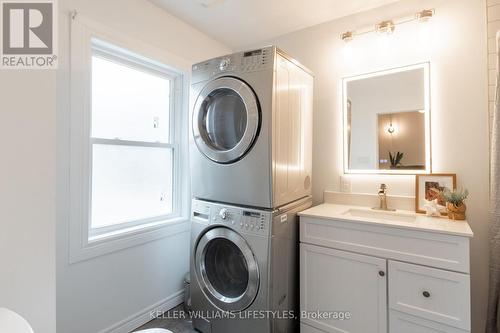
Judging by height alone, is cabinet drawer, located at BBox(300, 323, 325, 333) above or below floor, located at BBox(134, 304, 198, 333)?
above

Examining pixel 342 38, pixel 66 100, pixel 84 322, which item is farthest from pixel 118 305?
pixel 342 38

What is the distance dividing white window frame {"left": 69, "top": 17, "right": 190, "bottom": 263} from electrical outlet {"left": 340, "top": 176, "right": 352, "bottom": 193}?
1514 millimetres

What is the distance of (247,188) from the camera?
1.59 metres

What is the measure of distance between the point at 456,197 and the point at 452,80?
83cm

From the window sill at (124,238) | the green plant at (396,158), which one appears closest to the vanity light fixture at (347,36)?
the green plant at (396,158)

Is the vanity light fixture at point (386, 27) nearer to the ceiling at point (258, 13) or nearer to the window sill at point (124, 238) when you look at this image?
the ceiling at point (258, 13)

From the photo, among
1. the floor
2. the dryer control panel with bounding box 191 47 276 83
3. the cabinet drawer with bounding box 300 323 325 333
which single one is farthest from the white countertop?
the floor

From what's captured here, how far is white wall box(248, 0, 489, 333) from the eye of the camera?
1.64m

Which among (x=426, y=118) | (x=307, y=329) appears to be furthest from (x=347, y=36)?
(x=307, y=329)

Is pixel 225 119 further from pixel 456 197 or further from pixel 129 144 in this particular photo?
pixel 456 197

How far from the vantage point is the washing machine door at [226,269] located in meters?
1.57

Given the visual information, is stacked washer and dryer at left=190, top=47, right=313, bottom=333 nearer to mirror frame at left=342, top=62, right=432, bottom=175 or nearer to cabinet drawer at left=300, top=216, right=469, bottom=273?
cabinet drawer at left=300, top=216, right=469, bottom=273

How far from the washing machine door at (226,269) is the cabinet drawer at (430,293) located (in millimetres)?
819

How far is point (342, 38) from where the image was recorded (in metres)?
2.10
